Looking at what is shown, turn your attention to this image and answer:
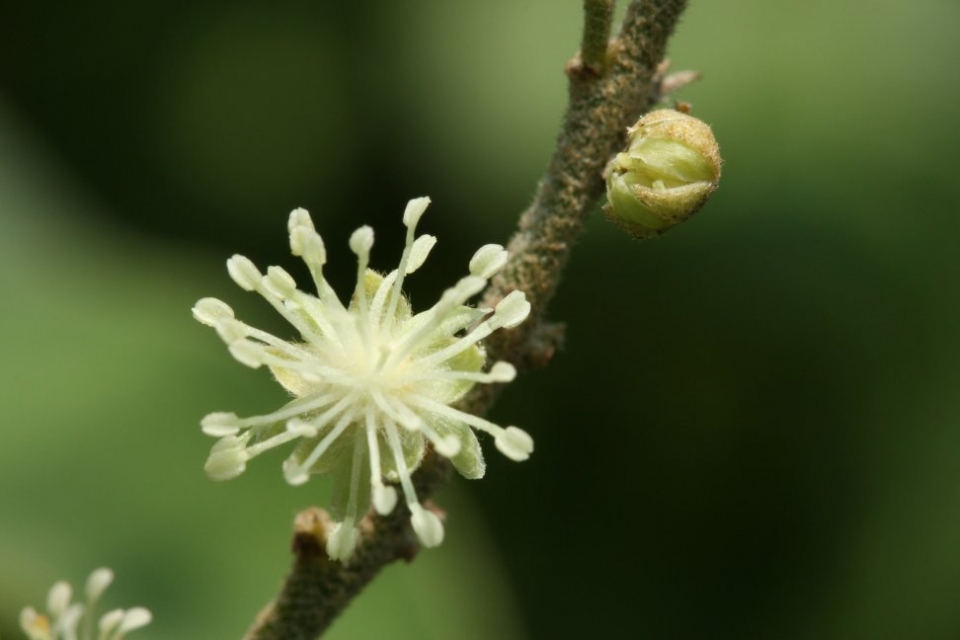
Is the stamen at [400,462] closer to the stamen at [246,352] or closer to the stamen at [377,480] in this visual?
the stamen at [377,480]

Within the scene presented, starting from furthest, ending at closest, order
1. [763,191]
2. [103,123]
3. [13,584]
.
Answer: [103,123] < [763,191] < [13,584]

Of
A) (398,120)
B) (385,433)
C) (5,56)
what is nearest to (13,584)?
(385,433)

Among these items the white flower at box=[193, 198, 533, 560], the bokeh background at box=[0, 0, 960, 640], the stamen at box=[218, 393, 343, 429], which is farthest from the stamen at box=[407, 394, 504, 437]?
the bokeh background at box=[0, 0, 960, 640]

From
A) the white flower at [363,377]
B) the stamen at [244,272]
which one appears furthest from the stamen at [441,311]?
the stamen at [244,272]

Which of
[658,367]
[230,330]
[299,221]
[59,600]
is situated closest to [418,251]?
[299,221]

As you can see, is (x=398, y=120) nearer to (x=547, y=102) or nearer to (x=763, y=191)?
(x=547, y=102)
